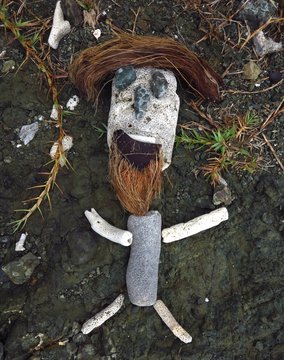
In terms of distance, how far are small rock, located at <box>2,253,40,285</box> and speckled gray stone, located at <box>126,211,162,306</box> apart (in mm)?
597

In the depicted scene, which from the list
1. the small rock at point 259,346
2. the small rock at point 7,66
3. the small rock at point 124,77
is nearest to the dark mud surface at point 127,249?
the small rock at point 259,346

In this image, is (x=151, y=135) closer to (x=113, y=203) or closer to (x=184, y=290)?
(x=113, y=203)

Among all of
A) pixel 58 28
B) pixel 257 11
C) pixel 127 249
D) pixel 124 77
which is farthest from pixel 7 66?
pixel 257 11

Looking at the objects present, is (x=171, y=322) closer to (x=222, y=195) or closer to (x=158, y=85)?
(x=222, y=195)

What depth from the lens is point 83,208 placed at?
3047 mm

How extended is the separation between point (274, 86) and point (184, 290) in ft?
4.49

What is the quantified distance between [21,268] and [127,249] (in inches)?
25.1

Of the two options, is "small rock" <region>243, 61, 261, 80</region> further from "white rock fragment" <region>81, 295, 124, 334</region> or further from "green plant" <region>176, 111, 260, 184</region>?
"white rock fragment" <region>81, 295, 124, 334</region>

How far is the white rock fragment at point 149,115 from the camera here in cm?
284

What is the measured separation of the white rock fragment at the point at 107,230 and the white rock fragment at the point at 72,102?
664mm

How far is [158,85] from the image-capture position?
2.84 m

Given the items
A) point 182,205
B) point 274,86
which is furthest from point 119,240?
point 274,86

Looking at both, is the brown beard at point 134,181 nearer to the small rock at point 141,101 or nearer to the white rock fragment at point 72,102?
the small rock at point 141,101

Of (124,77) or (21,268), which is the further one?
(21,268)
